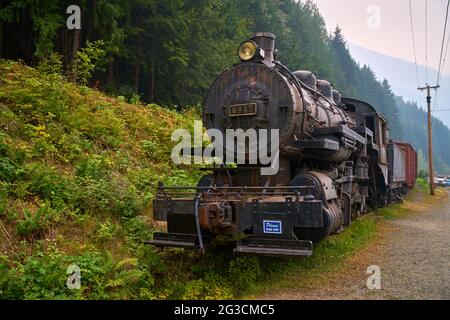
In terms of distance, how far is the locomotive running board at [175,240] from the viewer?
5.96 metres

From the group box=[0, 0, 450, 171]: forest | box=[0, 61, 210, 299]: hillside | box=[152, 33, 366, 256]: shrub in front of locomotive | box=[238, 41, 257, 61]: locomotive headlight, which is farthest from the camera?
box=[0, 0, 450, 171]: forest

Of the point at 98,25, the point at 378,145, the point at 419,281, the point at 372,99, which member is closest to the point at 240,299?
the point at 419,281

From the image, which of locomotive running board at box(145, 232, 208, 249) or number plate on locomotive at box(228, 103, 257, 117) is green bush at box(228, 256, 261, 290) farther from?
number plate on locomotive at box(228, 103, 257, 117)

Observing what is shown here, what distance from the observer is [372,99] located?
80000mm

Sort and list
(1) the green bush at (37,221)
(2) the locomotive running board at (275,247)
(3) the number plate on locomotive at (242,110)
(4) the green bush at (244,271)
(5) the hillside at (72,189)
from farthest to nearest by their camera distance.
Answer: (3) the number plate on locomotive at (242,110) < (1) the green bush at (37,221) < (4) the green bush at (244,271) < (5) the hillside at (72,189) < (2) the locomotive running board at (275,247)

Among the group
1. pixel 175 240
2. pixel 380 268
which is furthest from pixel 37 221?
pixel 380 268

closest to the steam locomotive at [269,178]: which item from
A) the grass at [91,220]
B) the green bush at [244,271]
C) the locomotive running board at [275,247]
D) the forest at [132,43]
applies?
the locomotive running board at [275,247]

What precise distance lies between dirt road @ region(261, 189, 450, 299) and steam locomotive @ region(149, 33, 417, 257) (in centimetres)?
68

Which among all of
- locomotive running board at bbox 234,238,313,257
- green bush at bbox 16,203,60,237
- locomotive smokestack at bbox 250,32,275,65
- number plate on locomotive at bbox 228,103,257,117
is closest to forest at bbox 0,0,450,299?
green bush at bbox 16,203,60,237

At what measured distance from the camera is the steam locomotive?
5.75m

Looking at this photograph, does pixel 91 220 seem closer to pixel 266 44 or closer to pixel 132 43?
pixel 266 44

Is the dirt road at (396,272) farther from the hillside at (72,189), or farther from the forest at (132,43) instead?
the forest at (132,43)

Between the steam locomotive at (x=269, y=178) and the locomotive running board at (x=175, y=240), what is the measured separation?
15mm

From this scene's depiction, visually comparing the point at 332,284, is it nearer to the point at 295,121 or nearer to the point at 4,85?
the point at 295,121
